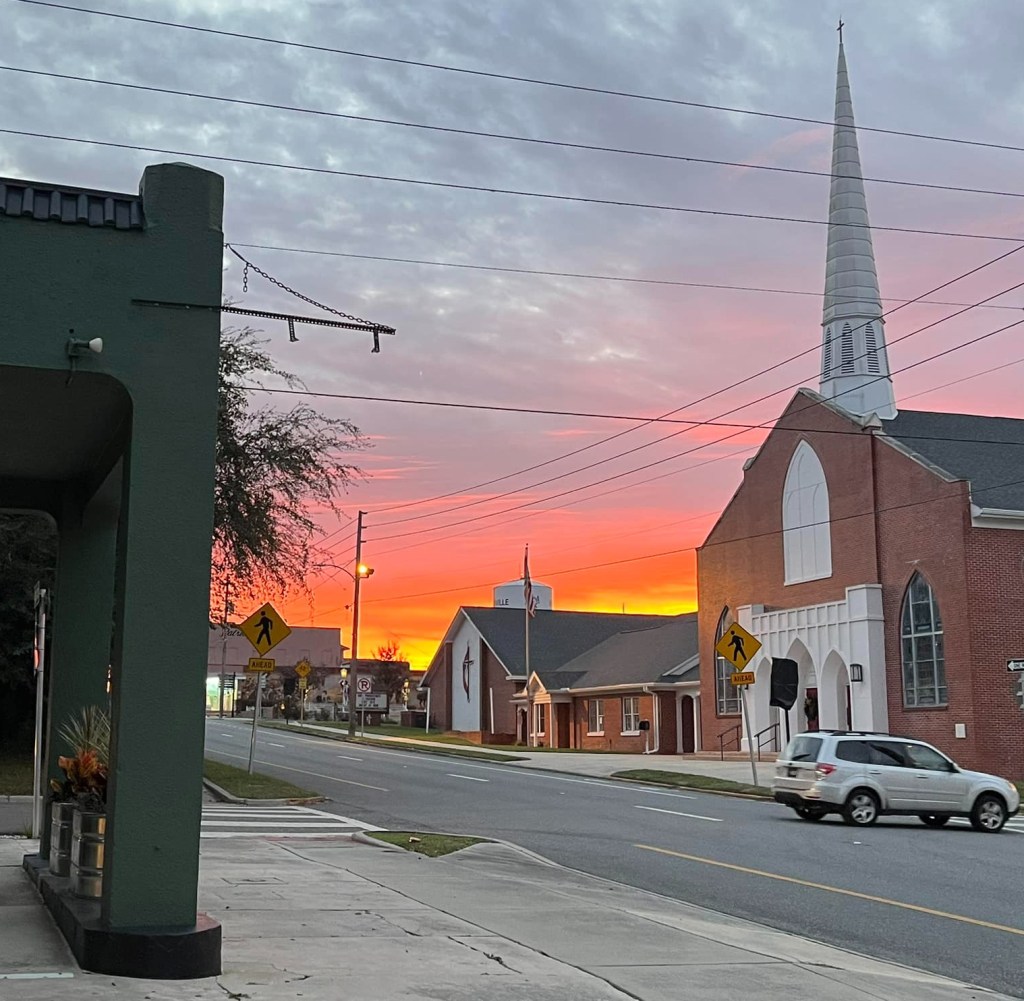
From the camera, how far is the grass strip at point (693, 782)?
28891mm

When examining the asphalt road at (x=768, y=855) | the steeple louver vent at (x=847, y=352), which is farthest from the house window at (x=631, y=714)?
the asphalt road at (x=768, y=855)

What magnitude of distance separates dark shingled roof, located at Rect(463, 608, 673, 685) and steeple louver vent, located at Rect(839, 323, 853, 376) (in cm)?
2301

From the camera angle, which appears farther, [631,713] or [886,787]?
[631,713]

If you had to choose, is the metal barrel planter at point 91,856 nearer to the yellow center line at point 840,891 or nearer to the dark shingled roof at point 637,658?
the yellow center line at point 840,891

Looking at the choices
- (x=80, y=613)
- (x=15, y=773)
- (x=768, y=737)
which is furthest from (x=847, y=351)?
(x=80, y=613)

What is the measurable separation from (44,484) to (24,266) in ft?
13.6

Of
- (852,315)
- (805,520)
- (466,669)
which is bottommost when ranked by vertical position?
(466,669)

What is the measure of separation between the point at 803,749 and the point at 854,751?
89cm

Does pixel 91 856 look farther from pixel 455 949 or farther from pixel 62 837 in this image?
pixel 455 949

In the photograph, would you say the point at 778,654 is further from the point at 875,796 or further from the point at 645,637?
the point at 875,796

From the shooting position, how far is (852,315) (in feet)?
156

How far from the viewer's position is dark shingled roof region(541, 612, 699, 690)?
54906mm

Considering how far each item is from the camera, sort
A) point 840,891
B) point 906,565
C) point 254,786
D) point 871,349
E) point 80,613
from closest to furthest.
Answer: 1. point 80,613
2. point 840,891
3. point 254,786
4. point 906,565
5. point 871,349

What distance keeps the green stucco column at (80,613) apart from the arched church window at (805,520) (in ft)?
113
